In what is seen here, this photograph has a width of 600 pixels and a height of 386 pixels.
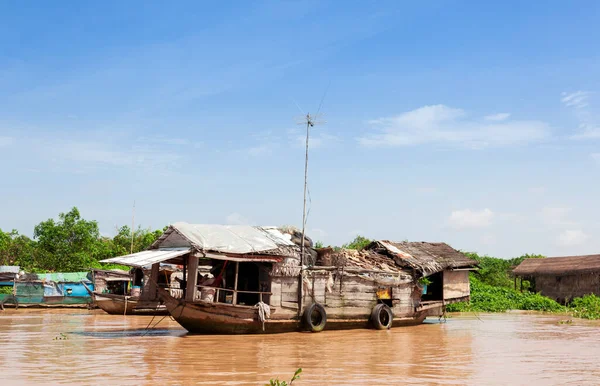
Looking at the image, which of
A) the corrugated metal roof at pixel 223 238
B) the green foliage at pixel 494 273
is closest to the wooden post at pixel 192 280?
the corrugated metal roof at pixel 223 238

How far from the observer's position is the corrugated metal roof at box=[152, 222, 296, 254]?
14453mm

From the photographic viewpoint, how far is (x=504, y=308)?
1118 inches

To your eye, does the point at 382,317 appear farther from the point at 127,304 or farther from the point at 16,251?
the point at 16,251

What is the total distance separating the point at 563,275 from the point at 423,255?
14.6 m

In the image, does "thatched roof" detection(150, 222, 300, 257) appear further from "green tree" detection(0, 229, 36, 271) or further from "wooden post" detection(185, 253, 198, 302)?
"green tree" detection(0, 229, 36, 271)

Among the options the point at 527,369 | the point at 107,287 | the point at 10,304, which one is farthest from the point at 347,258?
the point at 10,304

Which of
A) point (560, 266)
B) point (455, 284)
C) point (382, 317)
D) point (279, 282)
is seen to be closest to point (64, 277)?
point (279, 282)

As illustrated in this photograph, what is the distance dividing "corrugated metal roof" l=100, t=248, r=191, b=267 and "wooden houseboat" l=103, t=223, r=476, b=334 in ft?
0.10

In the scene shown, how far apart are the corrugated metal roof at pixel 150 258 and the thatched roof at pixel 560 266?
22091mm

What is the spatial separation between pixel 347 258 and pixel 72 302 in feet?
50.2

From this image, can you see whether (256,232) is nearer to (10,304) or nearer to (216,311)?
(216,311)

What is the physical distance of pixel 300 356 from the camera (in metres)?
11.6

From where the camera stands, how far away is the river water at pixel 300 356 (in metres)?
9.20

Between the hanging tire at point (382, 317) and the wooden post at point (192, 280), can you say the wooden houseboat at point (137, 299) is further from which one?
the hanging tire at point (382, 317)
